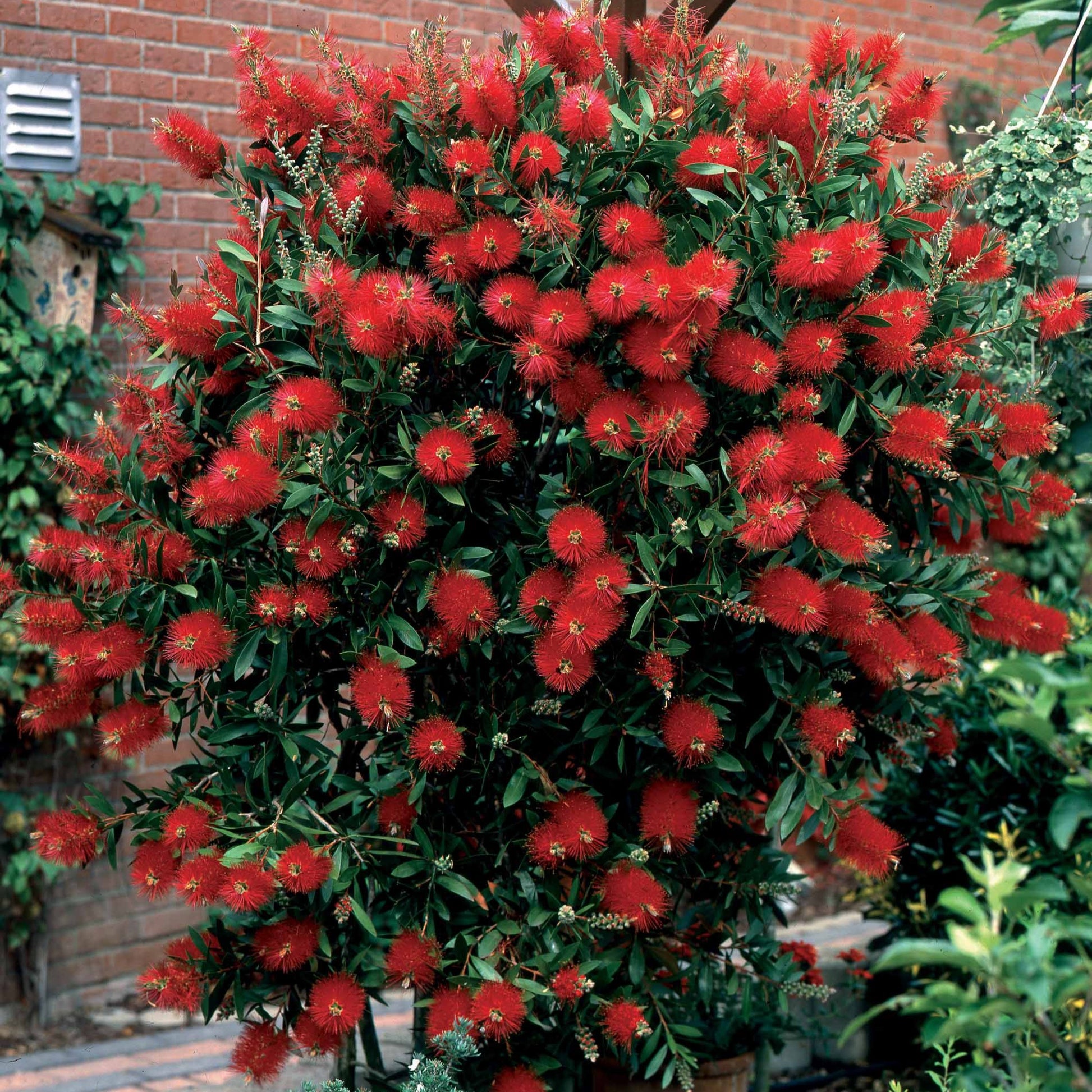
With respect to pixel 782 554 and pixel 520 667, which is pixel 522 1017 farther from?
pixel 782 554

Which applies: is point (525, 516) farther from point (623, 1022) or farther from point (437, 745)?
point (623, 1022)

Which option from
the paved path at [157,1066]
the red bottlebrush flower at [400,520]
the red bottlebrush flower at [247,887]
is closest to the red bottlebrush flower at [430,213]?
the red bottlebrush flower at [400,520]

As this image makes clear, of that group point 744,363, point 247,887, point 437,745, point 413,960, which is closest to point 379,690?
point 437,745

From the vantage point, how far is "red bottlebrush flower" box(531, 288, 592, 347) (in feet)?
6.93

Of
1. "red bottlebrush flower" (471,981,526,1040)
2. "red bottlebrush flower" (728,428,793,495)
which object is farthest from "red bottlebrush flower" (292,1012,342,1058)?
"red bottlebrush flower" (728,428,793,495)

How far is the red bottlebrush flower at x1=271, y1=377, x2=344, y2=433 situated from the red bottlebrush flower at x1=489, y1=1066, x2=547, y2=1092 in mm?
1173

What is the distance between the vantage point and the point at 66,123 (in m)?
3.67

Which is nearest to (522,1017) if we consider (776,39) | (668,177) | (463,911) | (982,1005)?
(463,911)

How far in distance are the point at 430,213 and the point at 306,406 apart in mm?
408

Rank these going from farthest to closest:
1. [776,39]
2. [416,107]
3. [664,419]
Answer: [776,39] → [416,107] → [664,419]

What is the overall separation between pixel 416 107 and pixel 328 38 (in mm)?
231

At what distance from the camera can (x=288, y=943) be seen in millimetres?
2217

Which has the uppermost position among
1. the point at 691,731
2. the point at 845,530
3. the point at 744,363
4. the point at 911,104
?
the point at 911,104

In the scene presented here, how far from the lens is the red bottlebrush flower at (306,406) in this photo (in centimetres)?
208
